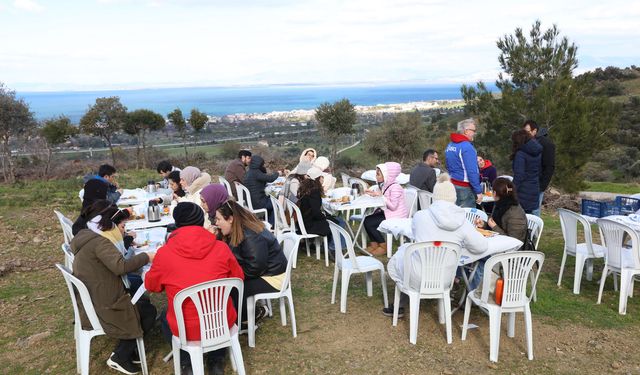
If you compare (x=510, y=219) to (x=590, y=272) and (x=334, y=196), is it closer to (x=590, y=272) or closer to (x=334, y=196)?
(x=590, y=272)

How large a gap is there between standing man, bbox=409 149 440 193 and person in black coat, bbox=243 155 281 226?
85.2 inches

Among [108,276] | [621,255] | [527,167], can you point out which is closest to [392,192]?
[527,167]

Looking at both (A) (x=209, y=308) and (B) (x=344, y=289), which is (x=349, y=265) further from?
(A) (x=209, y=308)

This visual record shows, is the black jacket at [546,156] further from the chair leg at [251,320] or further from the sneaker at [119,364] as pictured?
the sneaker at [119,364]

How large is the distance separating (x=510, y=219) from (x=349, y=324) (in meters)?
1.77

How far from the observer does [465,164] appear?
571cm

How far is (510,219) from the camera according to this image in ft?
13.9

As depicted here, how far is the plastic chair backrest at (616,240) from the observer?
13.9 ft

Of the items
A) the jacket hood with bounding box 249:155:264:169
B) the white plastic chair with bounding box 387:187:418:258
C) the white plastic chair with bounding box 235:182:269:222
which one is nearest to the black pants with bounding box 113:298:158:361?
the white plastic chair with bounding box 387:187:418:258

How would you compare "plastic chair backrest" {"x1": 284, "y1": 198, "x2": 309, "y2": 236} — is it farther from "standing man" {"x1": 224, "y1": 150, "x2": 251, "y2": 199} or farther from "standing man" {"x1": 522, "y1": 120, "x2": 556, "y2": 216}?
"standing man" {"x1": 522, "y1": 120, "x2": 556, "y2": 216}

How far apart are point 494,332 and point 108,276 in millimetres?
2902

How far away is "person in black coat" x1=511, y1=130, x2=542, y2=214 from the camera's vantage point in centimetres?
546

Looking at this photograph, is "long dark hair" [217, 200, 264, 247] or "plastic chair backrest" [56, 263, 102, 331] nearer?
"plastic chair backrest" [56, 263, 102, 331]

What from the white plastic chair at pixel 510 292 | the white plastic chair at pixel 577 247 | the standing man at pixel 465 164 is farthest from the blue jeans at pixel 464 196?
the white plastic chair at pixel 510 292
